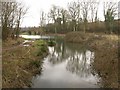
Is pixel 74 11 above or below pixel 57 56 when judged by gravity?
above

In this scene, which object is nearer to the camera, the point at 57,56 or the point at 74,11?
the point at 57,56

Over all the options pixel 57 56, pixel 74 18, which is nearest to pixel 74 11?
pixel 74 18

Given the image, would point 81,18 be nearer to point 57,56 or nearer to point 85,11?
point 85,11

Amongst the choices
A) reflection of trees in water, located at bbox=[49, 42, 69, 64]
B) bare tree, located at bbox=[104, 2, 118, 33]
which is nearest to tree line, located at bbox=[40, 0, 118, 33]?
bare tree, located at bbox=[104, 2, 118, 33]

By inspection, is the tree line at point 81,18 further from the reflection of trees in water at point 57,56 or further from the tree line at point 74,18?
the reflection of trees in water at point 57,56

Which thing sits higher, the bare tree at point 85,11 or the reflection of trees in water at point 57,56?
the bare tree at point 85,11

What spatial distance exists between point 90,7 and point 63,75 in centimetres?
3594

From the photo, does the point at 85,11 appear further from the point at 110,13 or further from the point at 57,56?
the point at 57,56

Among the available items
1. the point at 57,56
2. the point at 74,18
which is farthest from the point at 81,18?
the point at 57,56

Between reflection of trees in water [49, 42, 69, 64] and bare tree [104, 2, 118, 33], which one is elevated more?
bare tree [104, 2, 118, 33]

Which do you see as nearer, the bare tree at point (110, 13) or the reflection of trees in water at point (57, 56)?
the reflection of trees in water at point (57, 56)

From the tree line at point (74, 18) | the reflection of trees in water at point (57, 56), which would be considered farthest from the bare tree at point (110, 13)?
the reflection of trees in water at point (57, 56)

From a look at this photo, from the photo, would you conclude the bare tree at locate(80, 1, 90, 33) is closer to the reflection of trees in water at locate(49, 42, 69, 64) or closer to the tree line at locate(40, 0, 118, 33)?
the tree line at locate(40, 0, 118, 33)

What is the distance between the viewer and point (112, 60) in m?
12.7
